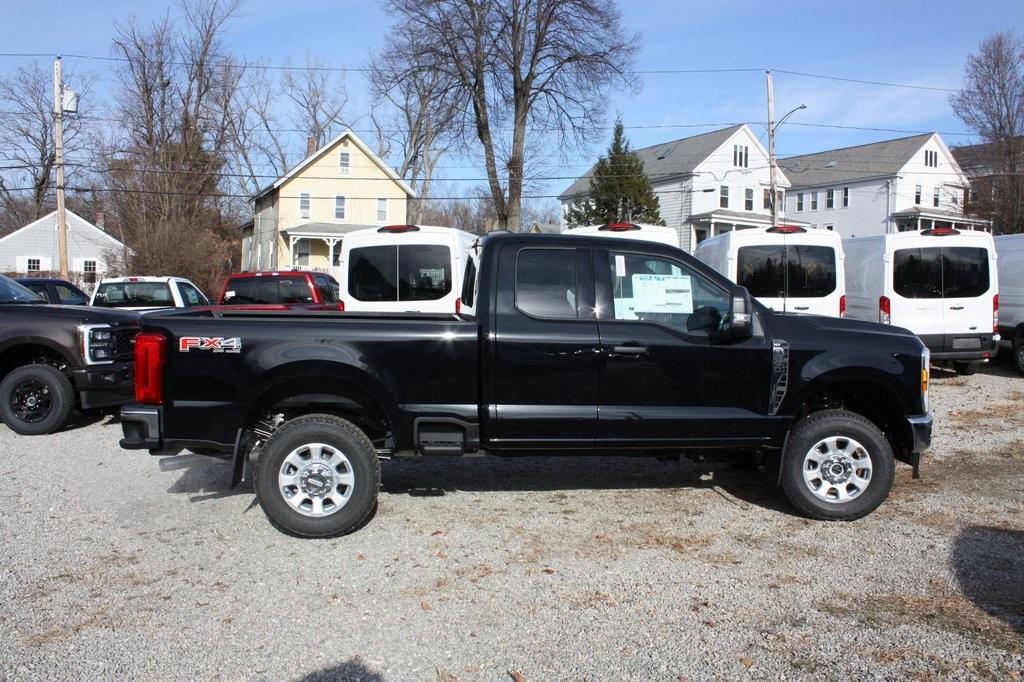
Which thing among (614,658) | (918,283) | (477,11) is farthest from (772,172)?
(614,658)

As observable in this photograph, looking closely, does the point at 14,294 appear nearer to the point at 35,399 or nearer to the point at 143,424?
the point at 35,399

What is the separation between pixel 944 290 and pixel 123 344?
11.0m

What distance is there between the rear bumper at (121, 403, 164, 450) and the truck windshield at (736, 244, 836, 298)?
26.9ft

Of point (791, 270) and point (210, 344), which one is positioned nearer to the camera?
point (210, 344)

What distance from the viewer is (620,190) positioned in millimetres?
38156

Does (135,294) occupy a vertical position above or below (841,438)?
above

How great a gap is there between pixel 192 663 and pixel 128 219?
41.7 m

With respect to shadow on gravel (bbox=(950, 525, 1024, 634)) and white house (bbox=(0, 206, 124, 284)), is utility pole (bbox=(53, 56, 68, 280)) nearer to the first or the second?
shadow on gravel (bbox=(950, 525, 1024, 634))

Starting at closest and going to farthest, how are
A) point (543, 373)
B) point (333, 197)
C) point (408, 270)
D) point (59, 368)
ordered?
point (543, 373), point (59, 368), point (408, 270), point (333, 197)

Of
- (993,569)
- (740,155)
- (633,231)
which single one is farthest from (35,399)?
(740,155)

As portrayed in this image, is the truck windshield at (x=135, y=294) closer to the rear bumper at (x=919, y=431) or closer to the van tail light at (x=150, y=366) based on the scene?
the van tail light at (x=150, y=366)

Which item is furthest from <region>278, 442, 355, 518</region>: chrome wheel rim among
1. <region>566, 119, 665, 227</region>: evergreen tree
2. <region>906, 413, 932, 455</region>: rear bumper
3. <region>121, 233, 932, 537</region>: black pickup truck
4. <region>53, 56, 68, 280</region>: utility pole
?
<region>566, 119, 665, 227</region>: evergreen tree

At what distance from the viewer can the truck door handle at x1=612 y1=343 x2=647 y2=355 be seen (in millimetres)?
5254

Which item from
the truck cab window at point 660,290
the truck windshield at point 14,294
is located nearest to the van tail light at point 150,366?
the truck cab window at point 660,290
